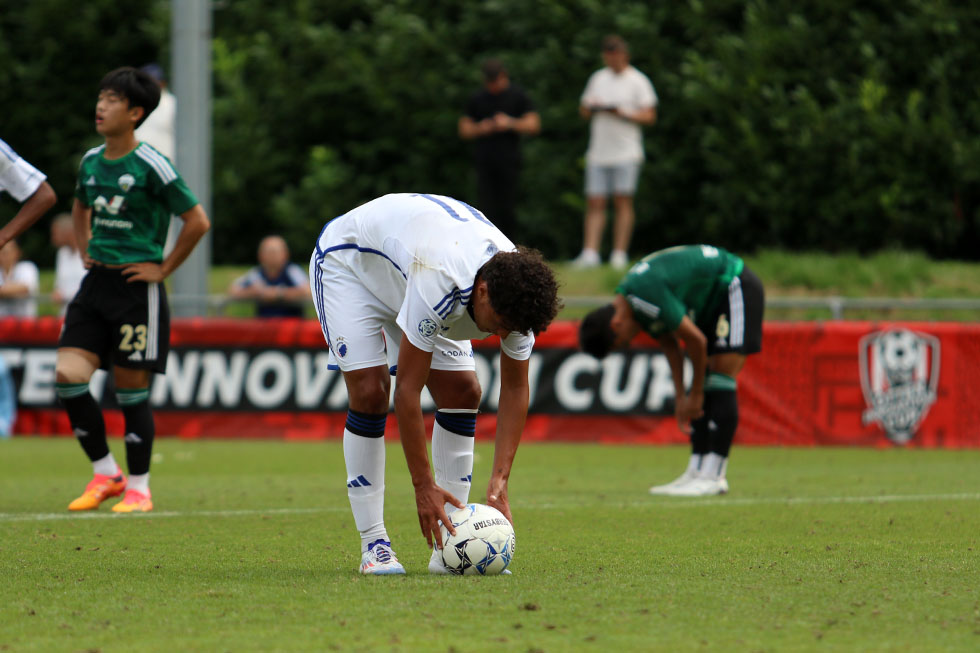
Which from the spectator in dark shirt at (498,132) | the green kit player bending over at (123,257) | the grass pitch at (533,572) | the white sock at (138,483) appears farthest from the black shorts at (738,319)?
the spectator in dark shirt at (498,132)

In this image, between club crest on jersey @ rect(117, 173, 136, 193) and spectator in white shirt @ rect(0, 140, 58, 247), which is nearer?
spectator in white shirt @ rect(0, 140, 58, 247)

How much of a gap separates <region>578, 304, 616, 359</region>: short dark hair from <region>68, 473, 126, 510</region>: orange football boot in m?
2.96

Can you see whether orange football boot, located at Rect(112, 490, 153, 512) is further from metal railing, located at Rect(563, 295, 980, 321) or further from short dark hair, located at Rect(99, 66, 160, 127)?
metal railing, located at Rect(563, 295, 980, 321)

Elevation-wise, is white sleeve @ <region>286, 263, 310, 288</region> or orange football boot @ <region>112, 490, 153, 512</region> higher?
white sleeve @ <region>286, 263, 310, 288</region>

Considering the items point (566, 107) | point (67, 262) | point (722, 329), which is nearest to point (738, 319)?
point (722, 329)

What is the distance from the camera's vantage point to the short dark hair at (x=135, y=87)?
24.8ft

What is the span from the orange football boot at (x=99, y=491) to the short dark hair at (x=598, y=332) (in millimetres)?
2961

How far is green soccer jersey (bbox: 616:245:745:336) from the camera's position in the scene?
28.2ft

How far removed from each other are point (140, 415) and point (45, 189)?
Answer: 141 centimetres

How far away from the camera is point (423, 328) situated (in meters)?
4.90

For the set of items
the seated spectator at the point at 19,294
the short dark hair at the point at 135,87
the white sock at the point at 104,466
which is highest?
the short dark hair at the point at 135,87

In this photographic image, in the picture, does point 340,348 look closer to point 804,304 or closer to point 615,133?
point 804,304

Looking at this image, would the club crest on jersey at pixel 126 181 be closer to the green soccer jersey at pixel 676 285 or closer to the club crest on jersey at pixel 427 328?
the green soccer jersey at pixel 676 285

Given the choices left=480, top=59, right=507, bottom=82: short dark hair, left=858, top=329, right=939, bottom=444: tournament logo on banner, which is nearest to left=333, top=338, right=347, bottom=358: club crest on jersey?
left=858, top=329, right=939, bottom=444: tournament logo on banner
